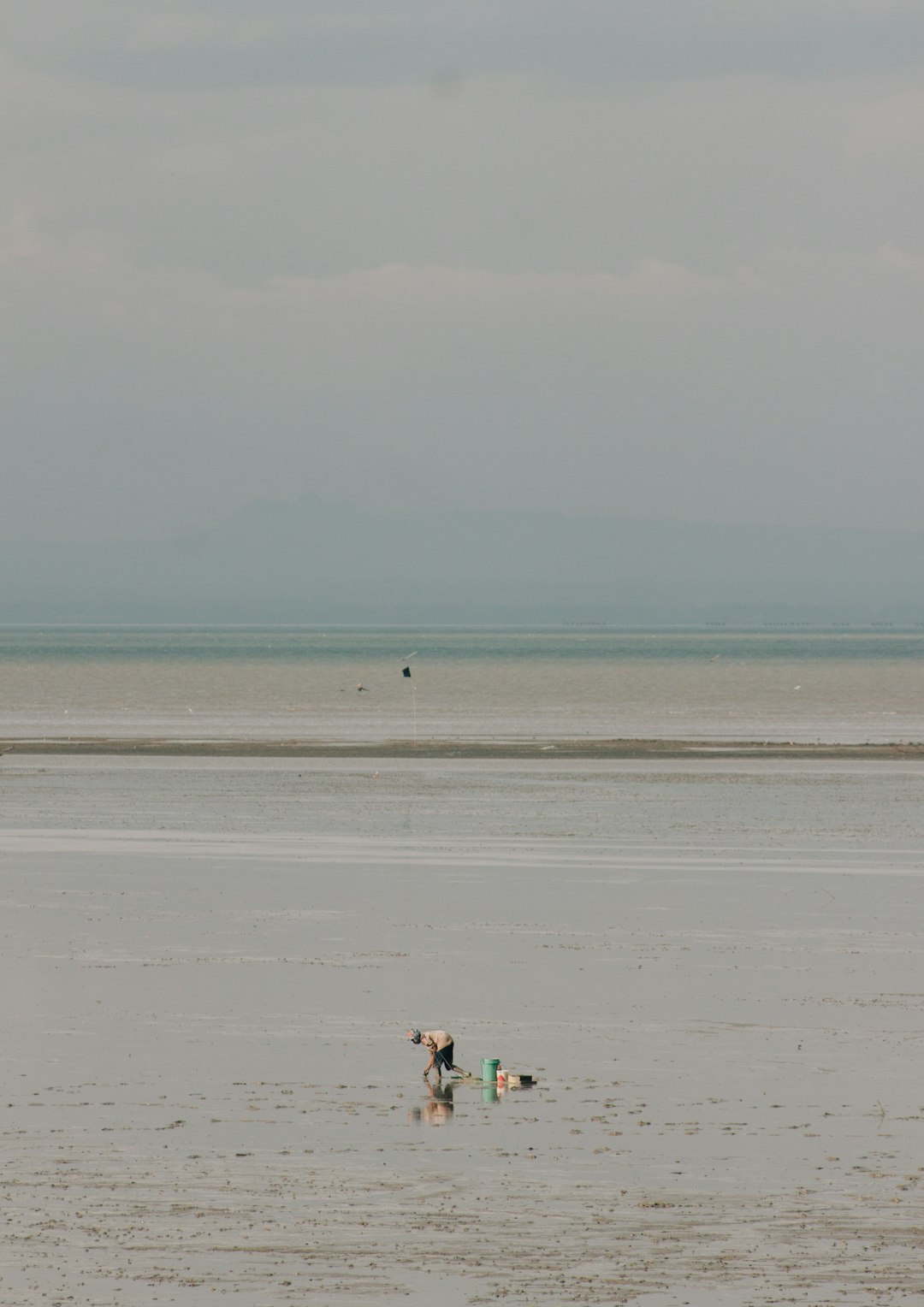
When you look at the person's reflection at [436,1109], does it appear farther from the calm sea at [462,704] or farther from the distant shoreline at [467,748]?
the calm sea at [462,704]

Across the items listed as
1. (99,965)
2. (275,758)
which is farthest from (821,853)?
(275,758)

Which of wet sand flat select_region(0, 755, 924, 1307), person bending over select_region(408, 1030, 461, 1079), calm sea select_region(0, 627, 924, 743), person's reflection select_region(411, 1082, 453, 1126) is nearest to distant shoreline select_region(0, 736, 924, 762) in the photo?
calm sea select_region(0, 627, 924, 743)

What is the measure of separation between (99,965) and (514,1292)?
1325 cm

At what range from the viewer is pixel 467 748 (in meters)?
71.0

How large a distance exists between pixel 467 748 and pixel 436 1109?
5385 centimetres

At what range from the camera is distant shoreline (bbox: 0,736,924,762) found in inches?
2677

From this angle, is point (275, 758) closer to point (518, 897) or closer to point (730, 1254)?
point (518, 897)

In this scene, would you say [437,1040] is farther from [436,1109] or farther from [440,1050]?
[436,1109]

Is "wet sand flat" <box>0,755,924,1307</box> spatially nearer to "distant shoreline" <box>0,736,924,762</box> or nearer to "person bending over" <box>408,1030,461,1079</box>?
"person bending over" <box>408,1030,461,1079</box>

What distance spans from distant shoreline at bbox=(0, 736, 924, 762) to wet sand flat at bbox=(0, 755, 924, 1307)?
27767 millimetres

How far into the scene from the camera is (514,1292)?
12.1m

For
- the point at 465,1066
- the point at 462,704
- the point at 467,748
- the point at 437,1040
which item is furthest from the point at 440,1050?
the point at 462,704

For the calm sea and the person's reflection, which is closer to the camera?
the person's reflection

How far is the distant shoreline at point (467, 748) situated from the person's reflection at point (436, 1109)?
48.8 meters
